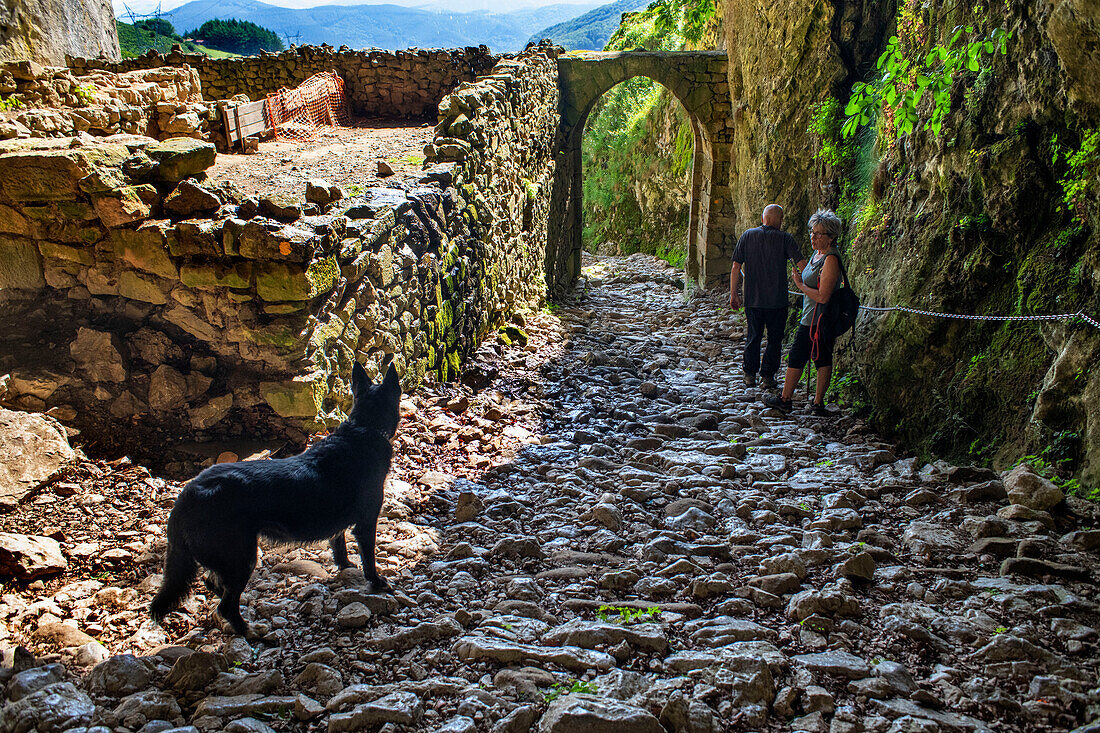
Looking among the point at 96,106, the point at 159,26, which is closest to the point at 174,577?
the point at 96,106

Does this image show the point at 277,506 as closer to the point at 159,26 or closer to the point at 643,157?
the point at 643,157

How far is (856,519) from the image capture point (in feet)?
11.6

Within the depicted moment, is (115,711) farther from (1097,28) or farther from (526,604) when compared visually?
(1097,28)

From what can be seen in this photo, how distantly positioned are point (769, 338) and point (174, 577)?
544cm

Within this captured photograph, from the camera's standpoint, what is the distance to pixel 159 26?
25531 millimetres

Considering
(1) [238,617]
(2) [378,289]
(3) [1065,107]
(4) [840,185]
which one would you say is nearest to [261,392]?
(2) [378,289]

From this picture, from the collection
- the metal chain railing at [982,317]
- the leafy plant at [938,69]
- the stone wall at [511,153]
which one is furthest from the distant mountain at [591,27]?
the metal chain railing at [982,317]

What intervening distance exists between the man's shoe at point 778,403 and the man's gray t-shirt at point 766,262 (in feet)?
3.10

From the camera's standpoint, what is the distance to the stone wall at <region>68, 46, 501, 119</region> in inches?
532

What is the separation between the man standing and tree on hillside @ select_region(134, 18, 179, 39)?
26.4m

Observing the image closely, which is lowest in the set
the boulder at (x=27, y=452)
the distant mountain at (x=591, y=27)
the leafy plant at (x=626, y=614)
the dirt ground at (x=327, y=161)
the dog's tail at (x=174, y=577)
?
the leafy plant at (x=626, y=614)

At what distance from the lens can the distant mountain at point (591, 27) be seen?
109ft

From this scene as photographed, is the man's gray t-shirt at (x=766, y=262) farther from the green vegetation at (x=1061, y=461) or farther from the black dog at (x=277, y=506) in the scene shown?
the black dog at (x=277, y=506)

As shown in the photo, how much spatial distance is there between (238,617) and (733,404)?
4747 mm
